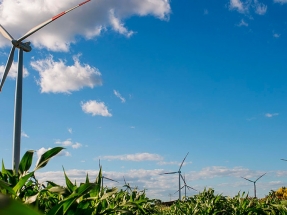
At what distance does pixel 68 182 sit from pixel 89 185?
2.60ft

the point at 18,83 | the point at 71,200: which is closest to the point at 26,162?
the point at 71,200

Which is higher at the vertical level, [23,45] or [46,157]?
[23,45]

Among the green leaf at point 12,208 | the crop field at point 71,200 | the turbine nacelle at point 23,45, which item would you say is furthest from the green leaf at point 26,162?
the turbine nacelle at point 23,45

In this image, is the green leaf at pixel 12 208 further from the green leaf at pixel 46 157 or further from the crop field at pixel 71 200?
the green leaf at pixel 46 157

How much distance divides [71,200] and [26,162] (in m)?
0.86

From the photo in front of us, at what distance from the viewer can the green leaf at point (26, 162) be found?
2.53 metres

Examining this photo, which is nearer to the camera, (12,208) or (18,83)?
(12,208)

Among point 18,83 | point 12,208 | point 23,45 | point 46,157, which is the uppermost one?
point 23,45

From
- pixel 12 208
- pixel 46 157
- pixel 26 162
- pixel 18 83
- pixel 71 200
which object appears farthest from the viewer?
pixel 18 83

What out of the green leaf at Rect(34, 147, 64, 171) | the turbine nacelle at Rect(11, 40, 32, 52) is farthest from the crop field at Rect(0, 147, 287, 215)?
the turbine nacelle at Rect(11, 40, 32, 52)

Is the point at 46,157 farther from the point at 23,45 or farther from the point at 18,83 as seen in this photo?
the point at 23,45

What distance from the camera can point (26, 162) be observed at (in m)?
2.60

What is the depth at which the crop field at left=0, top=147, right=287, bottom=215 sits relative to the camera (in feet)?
5.64

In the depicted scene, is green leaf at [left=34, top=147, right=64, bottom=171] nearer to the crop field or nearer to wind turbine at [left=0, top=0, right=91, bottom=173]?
the crop field
